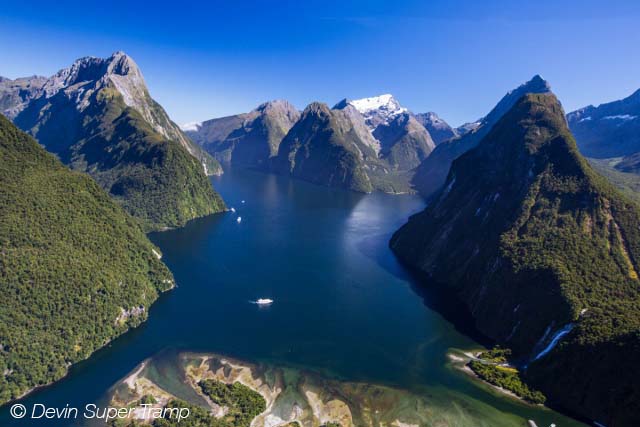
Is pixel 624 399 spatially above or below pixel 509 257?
below

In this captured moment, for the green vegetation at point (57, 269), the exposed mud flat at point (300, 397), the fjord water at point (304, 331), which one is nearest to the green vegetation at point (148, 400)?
the exposed mud flat at point (300, 397)

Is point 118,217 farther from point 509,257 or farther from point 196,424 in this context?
point 509,257

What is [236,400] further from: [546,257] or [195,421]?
[546,257]

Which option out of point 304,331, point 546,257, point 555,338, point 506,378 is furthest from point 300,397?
point 546,257

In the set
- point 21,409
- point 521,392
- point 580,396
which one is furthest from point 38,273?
point 580,396

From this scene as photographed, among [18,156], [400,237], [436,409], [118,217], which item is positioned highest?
[18,156]

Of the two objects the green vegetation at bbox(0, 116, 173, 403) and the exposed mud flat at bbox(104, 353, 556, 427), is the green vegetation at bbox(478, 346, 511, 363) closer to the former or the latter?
the exposed mud flat at bbox(104, 353, 556, 427)
